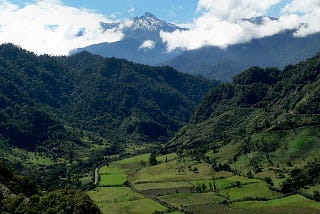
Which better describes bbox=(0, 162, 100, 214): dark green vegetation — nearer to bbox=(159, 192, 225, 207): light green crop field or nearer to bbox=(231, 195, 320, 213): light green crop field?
bbox=(231, 195, 320, 213): light green crop field

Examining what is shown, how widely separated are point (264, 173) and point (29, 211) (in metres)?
153

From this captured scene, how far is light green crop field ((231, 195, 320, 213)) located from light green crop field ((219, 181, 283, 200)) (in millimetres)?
5369

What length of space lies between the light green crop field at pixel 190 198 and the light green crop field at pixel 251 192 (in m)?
4.82

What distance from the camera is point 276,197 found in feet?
531

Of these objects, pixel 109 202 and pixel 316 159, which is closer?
pixel 109 202

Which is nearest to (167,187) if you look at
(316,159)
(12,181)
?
(316,159)

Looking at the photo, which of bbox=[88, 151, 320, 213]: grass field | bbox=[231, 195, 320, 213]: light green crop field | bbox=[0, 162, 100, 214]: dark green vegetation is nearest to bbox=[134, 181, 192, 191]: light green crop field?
bbox=[88, 151, 320, 213]: grass field

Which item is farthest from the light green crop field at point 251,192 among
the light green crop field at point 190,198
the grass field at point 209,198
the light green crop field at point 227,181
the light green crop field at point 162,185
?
the light green crop field at point 162,185

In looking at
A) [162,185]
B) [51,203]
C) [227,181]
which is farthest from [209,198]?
[51,203]

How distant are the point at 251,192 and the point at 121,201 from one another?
147 feet

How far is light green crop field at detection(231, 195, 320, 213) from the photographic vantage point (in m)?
142

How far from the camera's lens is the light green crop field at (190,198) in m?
161

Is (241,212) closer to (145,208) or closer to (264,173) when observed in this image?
(145,208)

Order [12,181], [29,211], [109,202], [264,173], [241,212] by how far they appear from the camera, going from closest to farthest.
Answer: [29,211] → [12,181] → [241,212] → [109,202] → [264,173]
